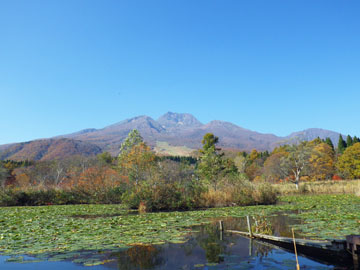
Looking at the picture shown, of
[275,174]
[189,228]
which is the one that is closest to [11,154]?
[275,174]

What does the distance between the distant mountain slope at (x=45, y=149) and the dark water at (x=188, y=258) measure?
127 metres

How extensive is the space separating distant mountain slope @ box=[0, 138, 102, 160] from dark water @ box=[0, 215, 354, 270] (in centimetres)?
12682

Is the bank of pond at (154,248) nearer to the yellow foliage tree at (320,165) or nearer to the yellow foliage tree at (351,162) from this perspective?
the yellow foliage tree at (351,162)

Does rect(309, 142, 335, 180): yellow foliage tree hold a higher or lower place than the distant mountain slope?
lower

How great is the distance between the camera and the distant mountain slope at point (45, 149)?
132500 mm

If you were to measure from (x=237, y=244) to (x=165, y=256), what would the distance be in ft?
7.74

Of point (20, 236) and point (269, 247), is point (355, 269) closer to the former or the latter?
point (269, 247)

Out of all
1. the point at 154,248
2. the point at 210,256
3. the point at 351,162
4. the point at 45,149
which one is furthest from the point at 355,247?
the point at 45,149

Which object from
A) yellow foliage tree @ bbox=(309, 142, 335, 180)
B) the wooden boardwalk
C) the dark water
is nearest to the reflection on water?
the dark water

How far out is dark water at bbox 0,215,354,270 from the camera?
625 centimetres

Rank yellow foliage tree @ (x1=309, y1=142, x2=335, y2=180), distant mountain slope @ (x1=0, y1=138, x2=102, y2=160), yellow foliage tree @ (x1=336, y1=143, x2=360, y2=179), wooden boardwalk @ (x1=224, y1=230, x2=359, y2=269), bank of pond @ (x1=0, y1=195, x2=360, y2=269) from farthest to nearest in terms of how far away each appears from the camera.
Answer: distant mountain slope @ (x1=0, y1=138, x2=102, y2=160), yellow foliage tree @ (x1=309, y1=142, x2=335, y2=180), yellow foliage tree @ (x1=336, y1=143, x2=360, y2=179), bank of pond @ (x1=0, y1=195, x2=360, y2=269), wooden boardwalk @ (x1=224, y1=230, x2=359, y2=269)

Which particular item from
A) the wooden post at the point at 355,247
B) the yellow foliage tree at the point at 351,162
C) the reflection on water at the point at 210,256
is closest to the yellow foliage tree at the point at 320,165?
the yellow foliage tree at the point at 351,162

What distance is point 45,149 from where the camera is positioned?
144 m

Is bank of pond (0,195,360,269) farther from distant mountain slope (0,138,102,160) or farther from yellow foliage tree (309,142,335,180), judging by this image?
distant mountain slope (0,138,102,160)
